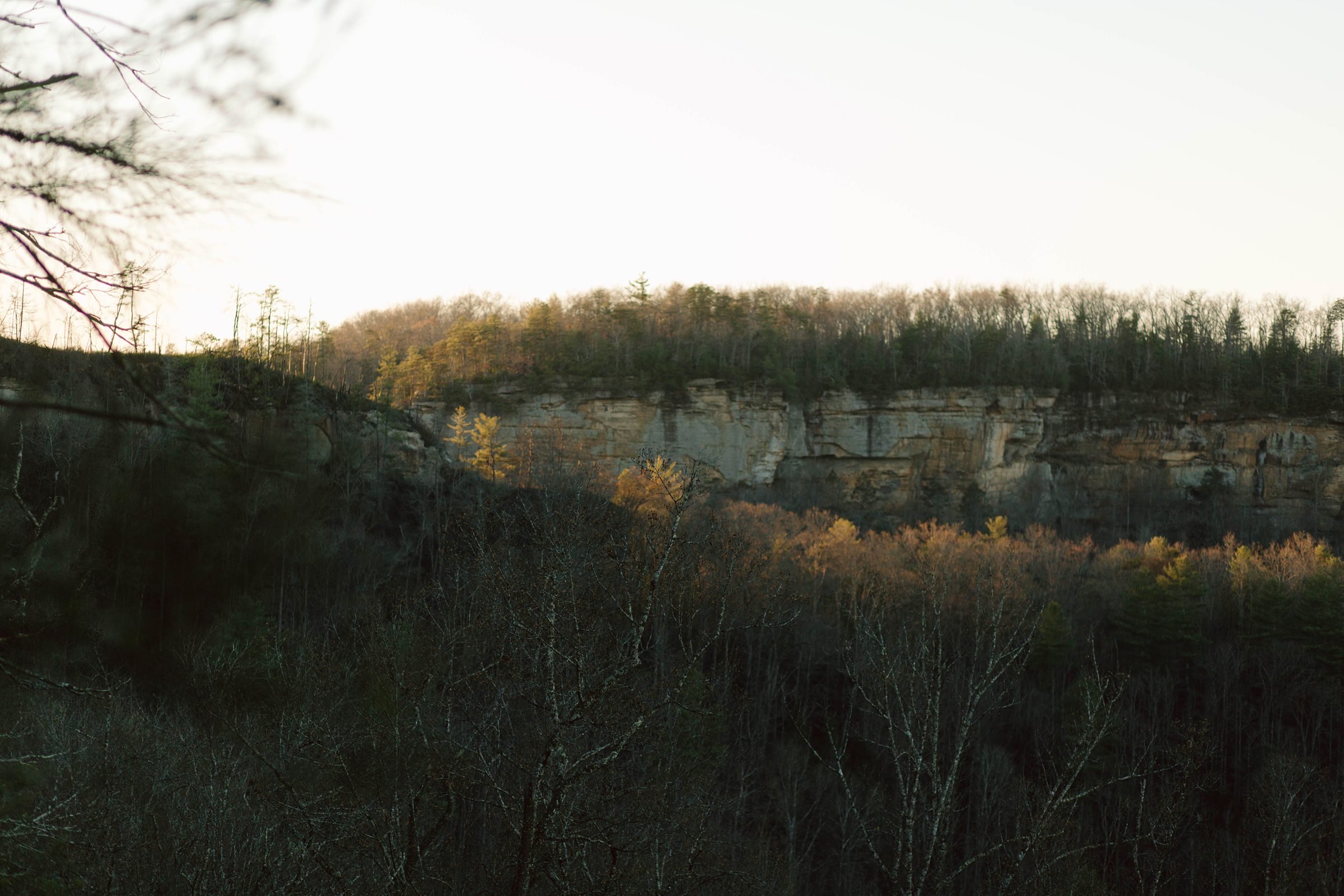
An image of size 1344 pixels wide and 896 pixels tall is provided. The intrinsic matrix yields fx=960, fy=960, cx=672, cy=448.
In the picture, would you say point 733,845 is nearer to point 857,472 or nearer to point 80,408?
point 80,408

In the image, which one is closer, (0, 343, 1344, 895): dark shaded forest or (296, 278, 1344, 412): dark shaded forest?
(0, 343, 1344, 895): dark shaded forest

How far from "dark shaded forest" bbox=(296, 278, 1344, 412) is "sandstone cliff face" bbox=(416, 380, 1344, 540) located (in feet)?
4.78

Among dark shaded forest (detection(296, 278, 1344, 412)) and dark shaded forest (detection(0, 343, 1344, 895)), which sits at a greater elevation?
dark shaded forest (detection(296, 278, 1344, 412))

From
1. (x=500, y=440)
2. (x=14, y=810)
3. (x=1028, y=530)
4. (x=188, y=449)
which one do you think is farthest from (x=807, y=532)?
(x=188, y=449)

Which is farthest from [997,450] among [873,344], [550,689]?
[550,689]

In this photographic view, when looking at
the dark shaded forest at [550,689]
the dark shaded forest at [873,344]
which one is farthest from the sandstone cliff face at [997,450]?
the dark shaded forest at [550,689]

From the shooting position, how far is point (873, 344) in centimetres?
6806

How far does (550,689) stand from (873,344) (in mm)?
64458

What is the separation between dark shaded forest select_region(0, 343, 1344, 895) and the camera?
6.38 m

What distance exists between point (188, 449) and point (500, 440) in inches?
2132

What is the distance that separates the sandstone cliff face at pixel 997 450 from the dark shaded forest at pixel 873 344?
1457 millimetres

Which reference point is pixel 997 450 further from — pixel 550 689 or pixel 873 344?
pixel 550 689

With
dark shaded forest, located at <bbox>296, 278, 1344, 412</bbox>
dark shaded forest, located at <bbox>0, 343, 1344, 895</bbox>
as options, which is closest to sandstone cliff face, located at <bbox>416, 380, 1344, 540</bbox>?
dark shaded forest, located at <bbox>296, 278, 1344, 412</bbox>

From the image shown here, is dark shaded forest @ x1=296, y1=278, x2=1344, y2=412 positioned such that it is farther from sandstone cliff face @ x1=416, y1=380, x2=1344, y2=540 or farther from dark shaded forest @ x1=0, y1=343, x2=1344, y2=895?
dark shaded forest @ x1=0, y1=343, x2=1344, y2=895
